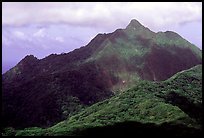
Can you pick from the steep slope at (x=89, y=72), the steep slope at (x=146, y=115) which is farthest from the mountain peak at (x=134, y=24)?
the steep slope at (x=146, y=115)

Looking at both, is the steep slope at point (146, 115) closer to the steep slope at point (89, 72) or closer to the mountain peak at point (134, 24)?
the steep slope at point (89, 72)

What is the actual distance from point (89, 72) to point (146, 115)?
47.2 meters

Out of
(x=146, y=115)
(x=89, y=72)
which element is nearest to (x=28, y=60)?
(x=89, y=72)

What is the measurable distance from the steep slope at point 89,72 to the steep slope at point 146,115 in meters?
19.6

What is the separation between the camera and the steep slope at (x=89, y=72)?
9762cm

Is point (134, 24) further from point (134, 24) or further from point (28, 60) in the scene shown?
point (28, 60)

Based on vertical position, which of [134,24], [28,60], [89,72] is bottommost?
[89,72]

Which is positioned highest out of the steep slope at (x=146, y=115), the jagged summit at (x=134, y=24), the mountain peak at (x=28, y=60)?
the jagged summit at (x=134, y=24)

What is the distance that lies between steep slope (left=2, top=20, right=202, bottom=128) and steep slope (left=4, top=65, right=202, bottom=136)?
1959 cm

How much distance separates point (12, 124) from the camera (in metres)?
90.9

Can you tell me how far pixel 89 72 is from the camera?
11325 cm

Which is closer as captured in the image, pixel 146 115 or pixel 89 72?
pixel 146 115

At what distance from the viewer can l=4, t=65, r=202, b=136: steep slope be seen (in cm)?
6038

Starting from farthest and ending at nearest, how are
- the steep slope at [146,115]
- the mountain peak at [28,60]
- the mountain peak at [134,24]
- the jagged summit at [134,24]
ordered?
the mountain peak at [134,24] < the jagged summit at [134,24] < the mountain peak at [28,60] < the steep slope at [146,115]
